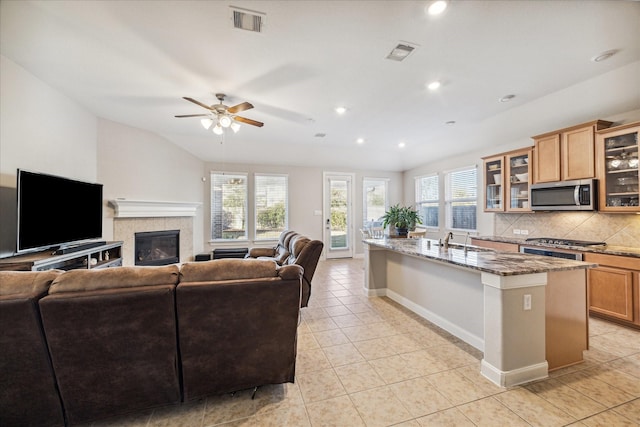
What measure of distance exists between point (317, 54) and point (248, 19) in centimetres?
75

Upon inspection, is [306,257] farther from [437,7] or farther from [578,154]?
[578,154]

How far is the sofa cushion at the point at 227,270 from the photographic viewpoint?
172 centimetres

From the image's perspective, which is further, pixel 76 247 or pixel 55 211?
pixel 76 247

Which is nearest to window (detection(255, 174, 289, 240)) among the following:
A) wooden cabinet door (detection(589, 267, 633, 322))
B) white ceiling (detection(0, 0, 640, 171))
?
white ceiling (detection(0, 0, 640, 171))

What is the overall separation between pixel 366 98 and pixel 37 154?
4.11 m

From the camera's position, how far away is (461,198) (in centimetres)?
590

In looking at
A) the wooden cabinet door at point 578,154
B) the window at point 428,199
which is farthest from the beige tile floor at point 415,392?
the window at point 428,199

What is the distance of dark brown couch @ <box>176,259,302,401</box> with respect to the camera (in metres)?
1.69

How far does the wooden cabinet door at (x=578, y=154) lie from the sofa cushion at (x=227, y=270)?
4.21m

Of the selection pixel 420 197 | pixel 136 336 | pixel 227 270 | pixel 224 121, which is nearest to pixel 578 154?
pixel 420 197

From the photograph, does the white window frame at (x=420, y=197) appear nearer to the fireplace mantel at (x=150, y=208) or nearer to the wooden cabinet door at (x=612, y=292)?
the wooden cabinet door at (x=612, y=292)

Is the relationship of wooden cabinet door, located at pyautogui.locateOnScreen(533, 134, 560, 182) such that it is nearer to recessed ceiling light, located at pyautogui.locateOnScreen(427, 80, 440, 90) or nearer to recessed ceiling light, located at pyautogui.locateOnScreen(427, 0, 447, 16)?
recessed ceiling light, located at pyautogui.locateOnScreen(427, 80, 440, 90)

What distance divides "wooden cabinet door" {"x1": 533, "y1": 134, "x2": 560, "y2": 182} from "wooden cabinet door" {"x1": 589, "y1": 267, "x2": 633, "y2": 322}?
138 cm

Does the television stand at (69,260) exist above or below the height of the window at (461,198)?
below
